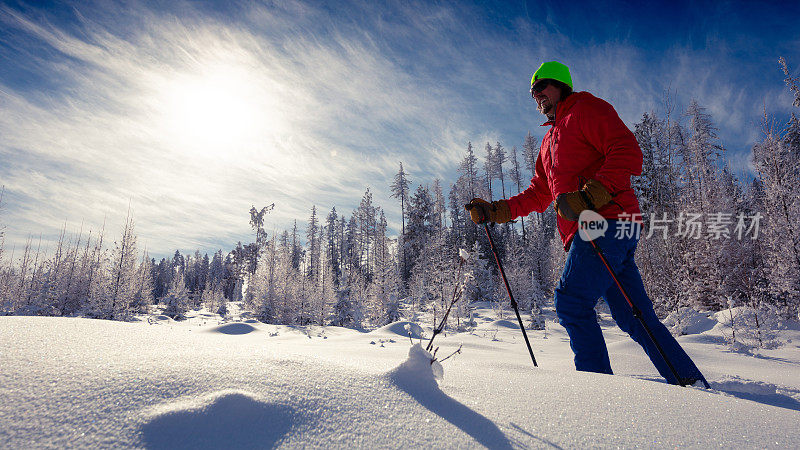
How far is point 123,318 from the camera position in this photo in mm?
15141

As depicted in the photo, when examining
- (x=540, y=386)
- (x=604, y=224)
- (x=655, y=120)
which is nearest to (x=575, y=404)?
(x=540, y=386)

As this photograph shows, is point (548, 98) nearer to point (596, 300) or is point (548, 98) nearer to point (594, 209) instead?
point (594, 209)

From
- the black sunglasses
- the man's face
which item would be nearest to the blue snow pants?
the man's face

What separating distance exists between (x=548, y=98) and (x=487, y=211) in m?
0.89

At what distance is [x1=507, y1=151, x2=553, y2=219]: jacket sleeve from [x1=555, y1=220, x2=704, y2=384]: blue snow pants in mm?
658

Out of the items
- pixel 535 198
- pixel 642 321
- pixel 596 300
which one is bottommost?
pixel 642 321

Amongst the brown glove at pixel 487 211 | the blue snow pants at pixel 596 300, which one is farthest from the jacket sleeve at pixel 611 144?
the brown glove at pixel 487 211

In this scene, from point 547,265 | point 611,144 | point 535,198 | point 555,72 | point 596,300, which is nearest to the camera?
point 611,144

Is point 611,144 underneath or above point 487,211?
above

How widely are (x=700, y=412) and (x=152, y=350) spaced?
2.04m

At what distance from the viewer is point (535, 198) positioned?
2.76m

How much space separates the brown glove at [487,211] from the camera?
2570 mm

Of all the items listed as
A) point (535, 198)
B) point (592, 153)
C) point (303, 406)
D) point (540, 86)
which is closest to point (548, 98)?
point (540, 86)

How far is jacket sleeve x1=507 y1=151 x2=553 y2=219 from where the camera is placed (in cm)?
271
